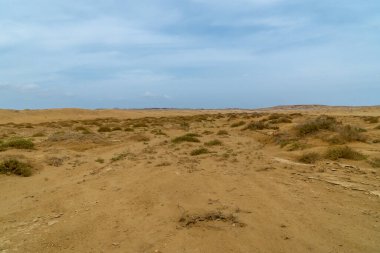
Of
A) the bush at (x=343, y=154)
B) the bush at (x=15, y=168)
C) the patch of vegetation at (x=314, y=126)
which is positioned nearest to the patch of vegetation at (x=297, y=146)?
the bush at (x=343, y=154)

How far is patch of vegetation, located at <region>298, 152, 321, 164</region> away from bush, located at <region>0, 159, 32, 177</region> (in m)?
8.21

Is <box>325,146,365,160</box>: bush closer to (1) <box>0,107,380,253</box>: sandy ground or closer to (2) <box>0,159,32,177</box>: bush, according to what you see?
(1) <box>0,107,380,253</box>: sandy ground

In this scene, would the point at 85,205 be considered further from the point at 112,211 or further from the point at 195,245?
the point at 195,245

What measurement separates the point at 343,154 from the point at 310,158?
97cm

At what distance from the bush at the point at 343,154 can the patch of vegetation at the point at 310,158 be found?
34cm

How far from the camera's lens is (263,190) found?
834 centimetres

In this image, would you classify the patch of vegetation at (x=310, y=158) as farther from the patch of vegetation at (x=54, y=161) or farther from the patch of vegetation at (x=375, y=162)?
the patch of vegetation at (x=54, y=161)

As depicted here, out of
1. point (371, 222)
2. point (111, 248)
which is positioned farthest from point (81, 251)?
point (371, 222)

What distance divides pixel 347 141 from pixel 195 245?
10.7 m

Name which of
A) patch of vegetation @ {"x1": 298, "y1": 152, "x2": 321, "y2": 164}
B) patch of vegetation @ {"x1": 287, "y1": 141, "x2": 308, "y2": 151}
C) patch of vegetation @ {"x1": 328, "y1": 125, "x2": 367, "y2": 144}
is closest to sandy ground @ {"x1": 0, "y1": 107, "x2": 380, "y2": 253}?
patch of vegetation @ {"x1": 298, "y1": 152, "x2": 321, "y2": 164}

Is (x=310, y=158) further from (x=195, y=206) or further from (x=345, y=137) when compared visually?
(x=195, y=206)

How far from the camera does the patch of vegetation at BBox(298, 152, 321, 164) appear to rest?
1169 centimetres

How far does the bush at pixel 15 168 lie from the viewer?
11.4m

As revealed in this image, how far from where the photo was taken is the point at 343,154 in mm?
11664
